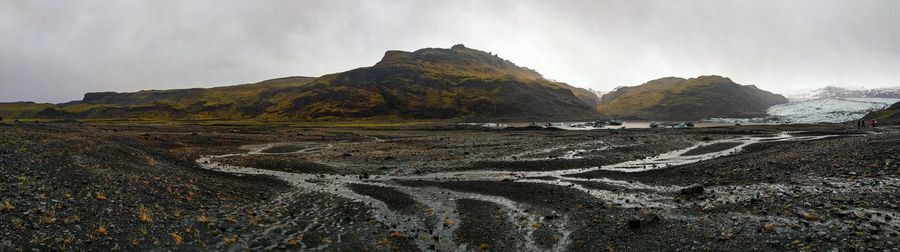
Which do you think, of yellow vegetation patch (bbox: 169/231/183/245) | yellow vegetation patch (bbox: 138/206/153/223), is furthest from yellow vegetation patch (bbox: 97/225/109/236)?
yellow vegetation patch (bbox: 169/231/183/245)

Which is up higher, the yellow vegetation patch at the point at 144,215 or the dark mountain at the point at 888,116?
the dark mountain at the point at 888,116

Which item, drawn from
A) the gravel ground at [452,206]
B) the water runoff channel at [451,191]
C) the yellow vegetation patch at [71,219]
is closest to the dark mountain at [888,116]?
the water runoff channel at [451,191]

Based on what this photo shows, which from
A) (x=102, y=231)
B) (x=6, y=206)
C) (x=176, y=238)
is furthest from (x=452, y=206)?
(x=6, y=206)

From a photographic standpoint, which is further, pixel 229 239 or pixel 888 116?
pixel 888 116

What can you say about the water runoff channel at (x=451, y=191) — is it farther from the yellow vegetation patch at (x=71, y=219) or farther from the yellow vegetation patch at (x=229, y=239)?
the yellow vegetation patch at (x=71, y=219)

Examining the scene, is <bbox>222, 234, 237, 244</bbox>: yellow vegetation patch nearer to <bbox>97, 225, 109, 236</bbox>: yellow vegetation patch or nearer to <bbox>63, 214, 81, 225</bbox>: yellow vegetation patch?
<bbox>97, 225, 109, 236</bbox>: yellow vegetation patch

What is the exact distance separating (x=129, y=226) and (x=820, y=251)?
78.5ft

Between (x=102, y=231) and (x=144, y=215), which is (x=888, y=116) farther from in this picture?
(x=102, y=231)

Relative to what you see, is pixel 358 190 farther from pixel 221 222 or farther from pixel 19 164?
pixel 19 164

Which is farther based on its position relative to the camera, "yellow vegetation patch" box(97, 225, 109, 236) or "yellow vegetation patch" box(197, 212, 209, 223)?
"yellow vegetation patch" box(197, 212, 209, 223)

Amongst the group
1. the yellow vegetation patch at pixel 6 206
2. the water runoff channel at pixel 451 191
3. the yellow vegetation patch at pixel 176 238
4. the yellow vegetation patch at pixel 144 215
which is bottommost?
the water runoff channel at pixel 451 191

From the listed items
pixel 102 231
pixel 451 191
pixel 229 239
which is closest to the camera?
pixel 102 231

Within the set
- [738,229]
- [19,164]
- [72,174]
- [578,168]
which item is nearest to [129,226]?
[72,174]

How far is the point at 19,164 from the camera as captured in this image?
76.9 ft
